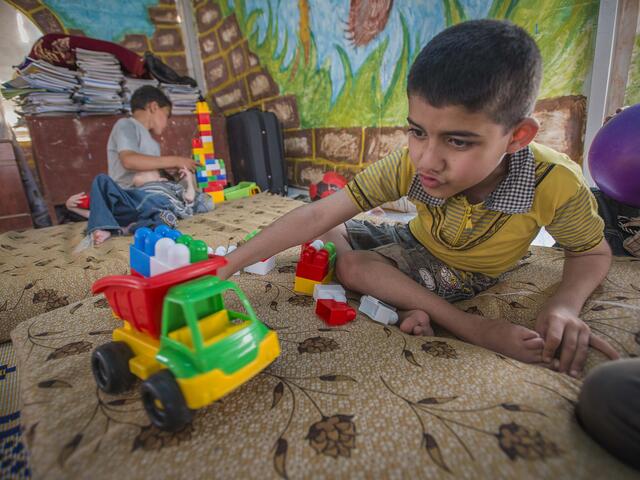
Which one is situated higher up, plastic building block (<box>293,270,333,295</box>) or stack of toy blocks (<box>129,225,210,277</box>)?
stack of toy blocks (<box>129,225,210,277</box>)

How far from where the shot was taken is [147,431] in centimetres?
40

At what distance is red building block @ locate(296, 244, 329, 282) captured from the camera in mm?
788

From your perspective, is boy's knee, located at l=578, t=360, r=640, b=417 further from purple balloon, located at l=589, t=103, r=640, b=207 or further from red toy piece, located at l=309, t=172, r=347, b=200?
red toy piece, located at l=309, t=172, r=347, b=200

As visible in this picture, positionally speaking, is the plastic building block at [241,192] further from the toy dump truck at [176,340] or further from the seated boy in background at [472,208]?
the toy dump truck at [176,340]

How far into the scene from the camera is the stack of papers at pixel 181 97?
241 cm

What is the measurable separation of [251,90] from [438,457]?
2.83 m

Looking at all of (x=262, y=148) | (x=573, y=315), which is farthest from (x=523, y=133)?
(x=262, y=148)

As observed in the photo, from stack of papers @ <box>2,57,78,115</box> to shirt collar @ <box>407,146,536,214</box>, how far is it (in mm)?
2400

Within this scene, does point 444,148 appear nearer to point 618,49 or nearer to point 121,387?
point 121,387

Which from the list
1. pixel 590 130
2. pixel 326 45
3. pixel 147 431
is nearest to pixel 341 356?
pixel 147 431

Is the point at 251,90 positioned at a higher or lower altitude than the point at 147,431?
higher

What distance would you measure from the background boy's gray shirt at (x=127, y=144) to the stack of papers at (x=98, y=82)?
2.21ft

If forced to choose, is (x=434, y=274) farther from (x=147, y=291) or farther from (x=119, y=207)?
(x=119, y=207)

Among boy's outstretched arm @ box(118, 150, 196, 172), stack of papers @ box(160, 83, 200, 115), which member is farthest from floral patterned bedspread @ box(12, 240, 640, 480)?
stack of papers @ box(160, 83, 200, 115)
